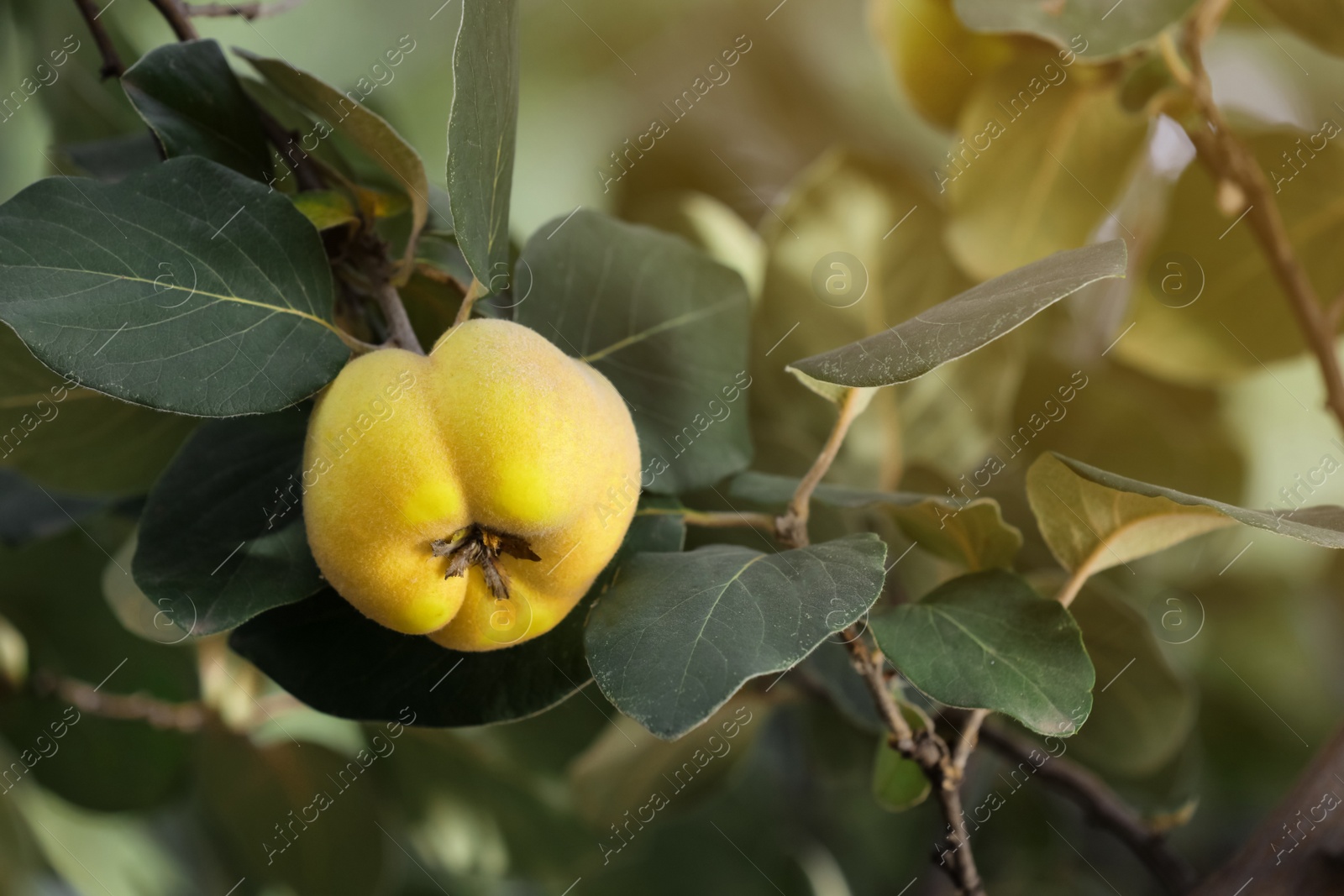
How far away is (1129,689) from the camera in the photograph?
0.55m

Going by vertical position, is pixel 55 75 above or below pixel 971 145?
above

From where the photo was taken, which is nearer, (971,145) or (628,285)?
(628,285)

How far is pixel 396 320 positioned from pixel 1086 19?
1.16 feet

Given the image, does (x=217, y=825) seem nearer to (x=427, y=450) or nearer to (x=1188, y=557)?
(x=427, y=450)

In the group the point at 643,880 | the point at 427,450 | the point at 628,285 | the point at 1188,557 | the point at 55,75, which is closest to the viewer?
the point at 427,450

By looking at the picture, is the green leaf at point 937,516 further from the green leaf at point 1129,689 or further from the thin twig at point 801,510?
the green leaf at point 1129,689

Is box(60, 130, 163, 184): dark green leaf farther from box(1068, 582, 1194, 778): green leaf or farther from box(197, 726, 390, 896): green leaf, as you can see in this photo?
box(1068, 582, 1194, 778): green leaf

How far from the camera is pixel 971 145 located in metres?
0.60

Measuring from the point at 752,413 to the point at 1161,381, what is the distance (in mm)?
343

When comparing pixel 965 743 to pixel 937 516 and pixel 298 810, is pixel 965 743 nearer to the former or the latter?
pixel 937 516

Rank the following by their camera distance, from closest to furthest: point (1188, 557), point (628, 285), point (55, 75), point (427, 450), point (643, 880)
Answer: point (427, 450) → point (628, 285) → point (55, 75) → point (1188, 557) → point (643, 880)

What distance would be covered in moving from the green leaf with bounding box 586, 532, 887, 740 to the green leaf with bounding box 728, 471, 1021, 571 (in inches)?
1.7

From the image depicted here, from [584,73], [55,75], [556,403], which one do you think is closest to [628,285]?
[556,403]

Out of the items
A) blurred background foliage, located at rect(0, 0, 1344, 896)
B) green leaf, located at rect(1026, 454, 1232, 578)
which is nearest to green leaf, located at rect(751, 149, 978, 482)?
blurred background foliage, located at rect(0, 0, 1344, 896)
